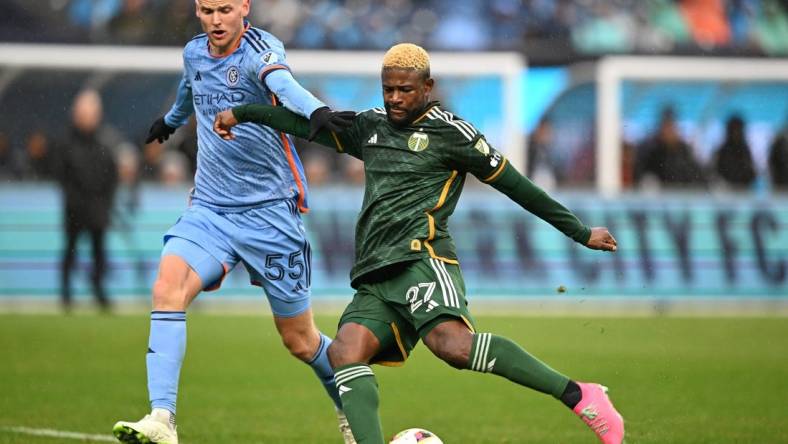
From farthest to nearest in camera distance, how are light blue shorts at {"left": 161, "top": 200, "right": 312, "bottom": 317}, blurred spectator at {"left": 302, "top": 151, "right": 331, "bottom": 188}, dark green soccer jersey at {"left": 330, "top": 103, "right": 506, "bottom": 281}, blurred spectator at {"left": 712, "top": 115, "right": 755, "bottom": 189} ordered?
blurred spectator at {"left": 302, "top": 151, "right": 331, "bottom": 188} < blurred spectator at {"left": 712, "top": 115, "right": 755, "bottom": 189} < light blue shorts at {"left": 161, "top": 200, "right": 312, "bottom": 317} < dark green soccer jersey at {"left": 330, "top": 103, "right": 506, "bottom": 281}

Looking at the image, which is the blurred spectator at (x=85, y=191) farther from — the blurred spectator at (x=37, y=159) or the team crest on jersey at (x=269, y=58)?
the team crest on jersey at (x=269, y=58)

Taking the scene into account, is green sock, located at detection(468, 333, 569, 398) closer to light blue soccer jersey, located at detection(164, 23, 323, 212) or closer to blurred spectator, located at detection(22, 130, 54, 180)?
A: light blue soccer jersey, located at detection(164, 23, 323, 212)

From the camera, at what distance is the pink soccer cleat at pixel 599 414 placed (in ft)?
18.8

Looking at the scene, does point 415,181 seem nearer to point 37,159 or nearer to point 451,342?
point 451,342

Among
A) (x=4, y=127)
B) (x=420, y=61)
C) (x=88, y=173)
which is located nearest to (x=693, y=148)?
(x=88, y=173)

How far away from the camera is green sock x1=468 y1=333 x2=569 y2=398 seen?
18.7 ft

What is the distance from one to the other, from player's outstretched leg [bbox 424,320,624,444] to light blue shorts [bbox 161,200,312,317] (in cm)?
140

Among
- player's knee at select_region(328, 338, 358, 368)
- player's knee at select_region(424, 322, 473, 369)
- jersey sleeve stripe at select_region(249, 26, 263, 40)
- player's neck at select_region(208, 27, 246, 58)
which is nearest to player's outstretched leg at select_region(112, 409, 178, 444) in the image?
player's knee at select_region(328, 338, 358, 368)

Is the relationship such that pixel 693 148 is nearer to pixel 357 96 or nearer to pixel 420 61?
pixel 357 96

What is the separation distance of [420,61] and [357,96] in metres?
11.0

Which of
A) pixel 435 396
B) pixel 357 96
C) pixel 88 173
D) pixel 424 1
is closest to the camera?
pixel 435 396

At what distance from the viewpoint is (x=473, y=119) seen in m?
17.1

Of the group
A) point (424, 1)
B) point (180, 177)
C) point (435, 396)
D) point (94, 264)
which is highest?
point (424, 1)

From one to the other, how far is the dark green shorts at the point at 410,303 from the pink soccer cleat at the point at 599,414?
596mm
